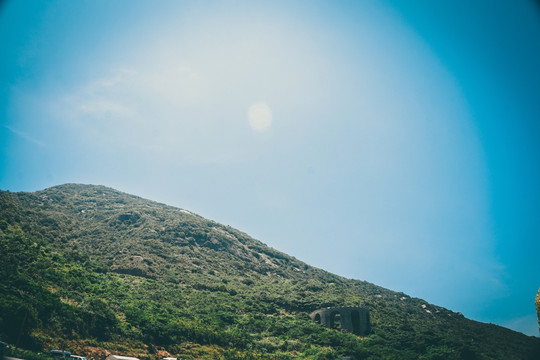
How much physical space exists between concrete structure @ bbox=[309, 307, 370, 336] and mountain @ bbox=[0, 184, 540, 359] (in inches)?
67.3

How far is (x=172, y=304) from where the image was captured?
3831cm

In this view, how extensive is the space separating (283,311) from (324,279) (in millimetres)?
38898

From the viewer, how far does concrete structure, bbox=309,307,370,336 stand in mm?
41812

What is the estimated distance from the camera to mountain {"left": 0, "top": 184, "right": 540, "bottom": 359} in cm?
2367

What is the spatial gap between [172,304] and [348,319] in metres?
26.0

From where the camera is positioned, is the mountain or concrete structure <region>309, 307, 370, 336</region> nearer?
Answer: the mountain

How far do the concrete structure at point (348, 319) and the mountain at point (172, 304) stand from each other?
1710 mm

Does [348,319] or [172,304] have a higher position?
[172,304]

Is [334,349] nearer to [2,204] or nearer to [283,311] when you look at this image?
[283,311]

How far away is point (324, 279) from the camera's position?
8344cm

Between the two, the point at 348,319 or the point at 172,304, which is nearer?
the point at 172,304

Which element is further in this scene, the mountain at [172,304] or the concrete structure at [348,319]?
the concrete structure at [348,319]

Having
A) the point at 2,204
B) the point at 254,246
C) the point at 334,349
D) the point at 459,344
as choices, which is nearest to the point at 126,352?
the point at 334,349

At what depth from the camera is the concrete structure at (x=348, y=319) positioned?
41812 mm
